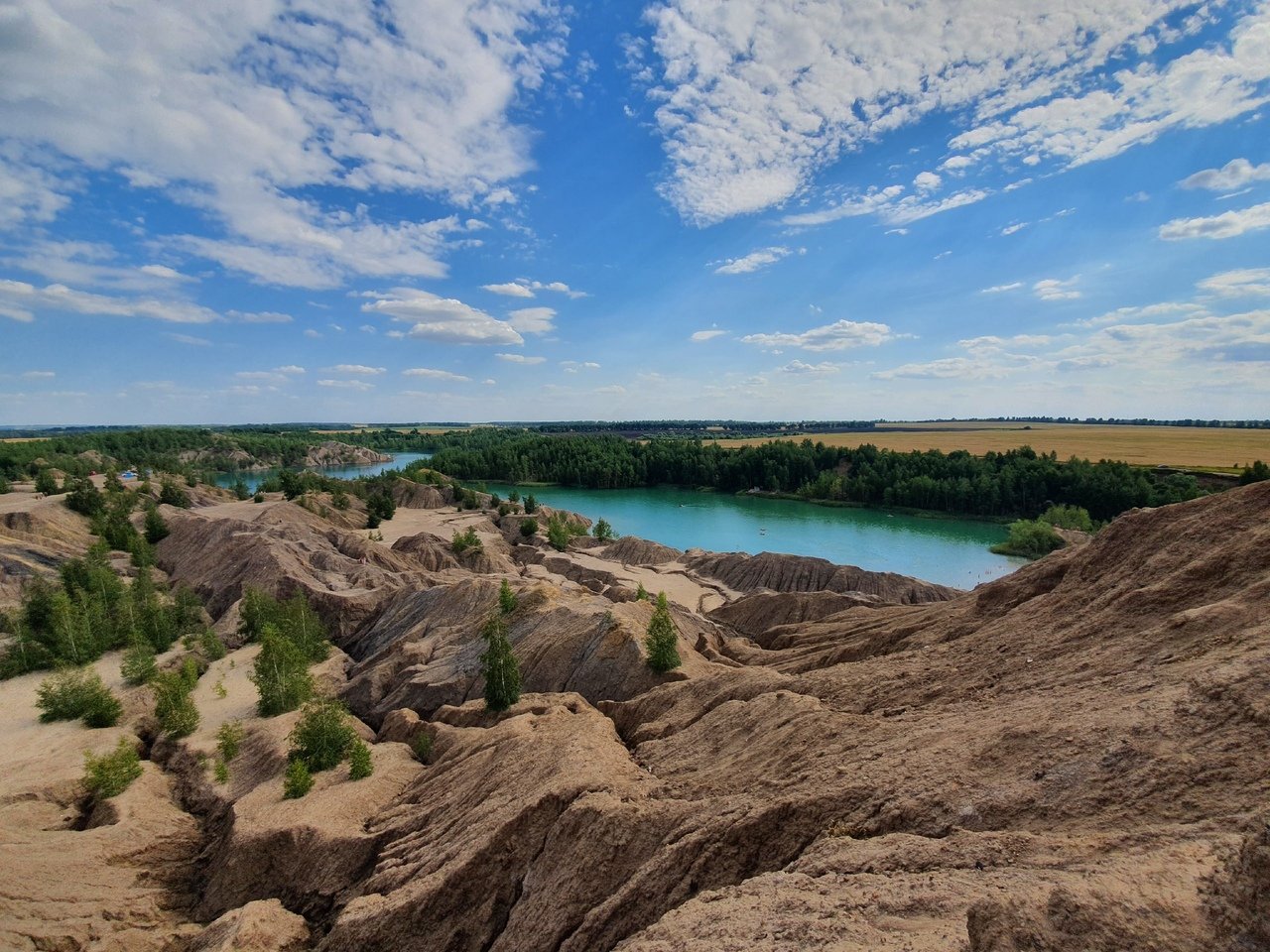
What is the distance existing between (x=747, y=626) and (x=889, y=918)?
2871 cm

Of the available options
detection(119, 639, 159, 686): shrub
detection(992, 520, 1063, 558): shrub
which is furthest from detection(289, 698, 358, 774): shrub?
detection(992, 520, 1063, 558): shrub

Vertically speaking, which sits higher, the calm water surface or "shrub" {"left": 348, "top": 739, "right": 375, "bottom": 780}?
"shrub" {"left": 348, "top": 739, "right": 375, "bottom": 780}

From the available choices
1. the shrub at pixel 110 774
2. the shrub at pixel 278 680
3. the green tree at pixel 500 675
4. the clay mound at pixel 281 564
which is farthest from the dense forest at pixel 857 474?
the shrub at pixel 110 774

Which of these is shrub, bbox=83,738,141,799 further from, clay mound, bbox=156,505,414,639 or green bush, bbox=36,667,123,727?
clay mound, bbox=156,505,414,639

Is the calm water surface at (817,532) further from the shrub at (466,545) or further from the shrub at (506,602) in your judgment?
the shrub at (506,602)

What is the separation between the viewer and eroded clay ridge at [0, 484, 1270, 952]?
7633 mm

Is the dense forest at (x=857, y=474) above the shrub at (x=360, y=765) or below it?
above

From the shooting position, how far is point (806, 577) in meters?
45.9

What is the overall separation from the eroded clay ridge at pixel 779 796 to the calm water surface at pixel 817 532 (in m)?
39.0

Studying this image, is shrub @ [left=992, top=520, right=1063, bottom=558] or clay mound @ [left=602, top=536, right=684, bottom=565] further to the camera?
shrub @ [left=992, top=520, right=1063, bottom=558]

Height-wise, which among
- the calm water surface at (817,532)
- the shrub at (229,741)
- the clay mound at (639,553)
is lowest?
the calm water surface at (817,532)

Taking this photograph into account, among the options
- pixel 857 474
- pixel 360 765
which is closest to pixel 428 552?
pixel 360 765

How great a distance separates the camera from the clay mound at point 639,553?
180 feet

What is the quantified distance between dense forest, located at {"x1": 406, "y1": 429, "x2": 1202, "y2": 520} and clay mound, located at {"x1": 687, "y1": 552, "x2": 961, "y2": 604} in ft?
160
